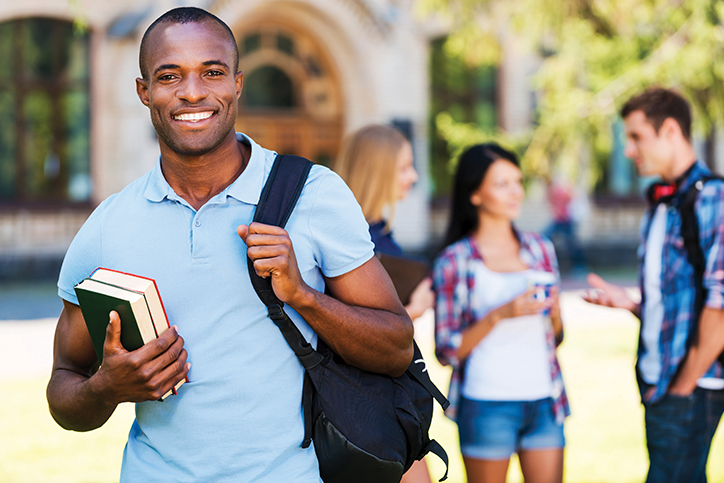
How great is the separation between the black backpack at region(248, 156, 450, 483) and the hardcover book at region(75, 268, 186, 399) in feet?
0.76

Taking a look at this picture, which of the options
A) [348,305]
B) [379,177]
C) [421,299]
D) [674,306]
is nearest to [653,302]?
[674,306]

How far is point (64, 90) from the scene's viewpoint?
1369cm

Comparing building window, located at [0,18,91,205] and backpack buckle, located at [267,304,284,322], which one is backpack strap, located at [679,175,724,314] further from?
building window, located at [0,18,91,205]

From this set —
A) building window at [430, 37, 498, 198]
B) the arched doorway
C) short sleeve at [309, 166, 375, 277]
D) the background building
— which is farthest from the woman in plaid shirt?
building window at [430, 37, 498, 198]

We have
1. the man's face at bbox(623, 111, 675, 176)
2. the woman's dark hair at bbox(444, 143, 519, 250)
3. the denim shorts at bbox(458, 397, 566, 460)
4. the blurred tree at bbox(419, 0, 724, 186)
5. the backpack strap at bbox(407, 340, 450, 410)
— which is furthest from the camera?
the blurred tree at bbox(419, 0, 724, 186)

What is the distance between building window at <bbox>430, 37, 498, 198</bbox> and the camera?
15820 mm

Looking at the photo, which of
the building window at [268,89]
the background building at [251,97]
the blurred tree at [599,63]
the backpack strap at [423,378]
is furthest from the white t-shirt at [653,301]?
the building window at [268,89]

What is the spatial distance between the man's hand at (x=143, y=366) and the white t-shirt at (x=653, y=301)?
2.26 metres

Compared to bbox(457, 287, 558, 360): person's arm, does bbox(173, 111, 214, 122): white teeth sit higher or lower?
higher

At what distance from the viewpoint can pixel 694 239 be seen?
A: 122 inches

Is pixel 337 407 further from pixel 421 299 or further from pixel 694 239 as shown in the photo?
pixel 694 239

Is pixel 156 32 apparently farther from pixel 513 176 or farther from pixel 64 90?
pixel 64 90

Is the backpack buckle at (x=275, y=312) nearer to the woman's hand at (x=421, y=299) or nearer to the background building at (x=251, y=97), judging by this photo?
the woman's hand at (x=421, y=299)

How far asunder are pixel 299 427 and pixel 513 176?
7.01 ft
